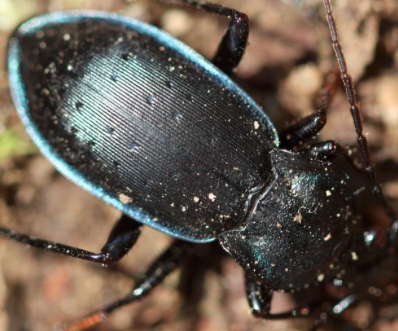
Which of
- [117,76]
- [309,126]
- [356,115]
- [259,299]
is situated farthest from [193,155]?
[259,299]

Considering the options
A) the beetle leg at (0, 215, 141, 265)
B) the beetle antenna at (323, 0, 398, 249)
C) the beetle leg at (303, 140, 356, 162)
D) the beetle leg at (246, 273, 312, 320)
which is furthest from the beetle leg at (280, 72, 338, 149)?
the beetle leg at (0, 215, 141, 265)

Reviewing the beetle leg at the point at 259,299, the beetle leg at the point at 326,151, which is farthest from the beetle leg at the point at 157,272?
the beetle leg at the point at 326,151

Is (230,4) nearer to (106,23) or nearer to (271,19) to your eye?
(271,19)

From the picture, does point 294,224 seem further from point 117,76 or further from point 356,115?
point 117,76

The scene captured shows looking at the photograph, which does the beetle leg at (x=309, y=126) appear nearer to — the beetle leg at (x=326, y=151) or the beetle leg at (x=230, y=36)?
the beetle leg at (x=326, y=151)

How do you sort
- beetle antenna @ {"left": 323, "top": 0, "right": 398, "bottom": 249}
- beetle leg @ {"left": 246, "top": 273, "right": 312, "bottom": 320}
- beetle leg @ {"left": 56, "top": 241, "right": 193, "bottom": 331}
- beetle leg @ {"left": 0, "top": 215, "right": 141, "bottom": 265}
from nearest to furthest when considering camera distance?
1. beetle antenna @ {"left": 323, "top": 0, "right": 398, "bottom": 249}
2. beetle leg @ {"left": 0, "top": 215, "right": 141, "bottom": 265}
3. beetle leg @ {"left": 246, "top": 273, "right": 312, "bottom": 320}
4. beetle leg @ {"left": 56, "top": 241, "right": 193, "bottom": 331}

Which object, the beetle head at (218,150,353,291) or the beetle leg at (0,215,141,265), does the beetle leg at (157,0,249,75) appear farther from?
the beetle leg at (0,215,141,265)

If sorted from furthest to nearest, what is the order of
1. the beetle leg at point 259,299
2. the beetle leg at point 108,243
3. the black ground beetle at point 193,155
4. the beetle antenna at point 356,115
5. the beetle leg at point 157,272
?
the beetle leg at point 157,272
the beetle leg at point 259,299
the beetle leg at point 108,243
the black ground beetle at point 193,155
the beetle antenna at point 356,115
